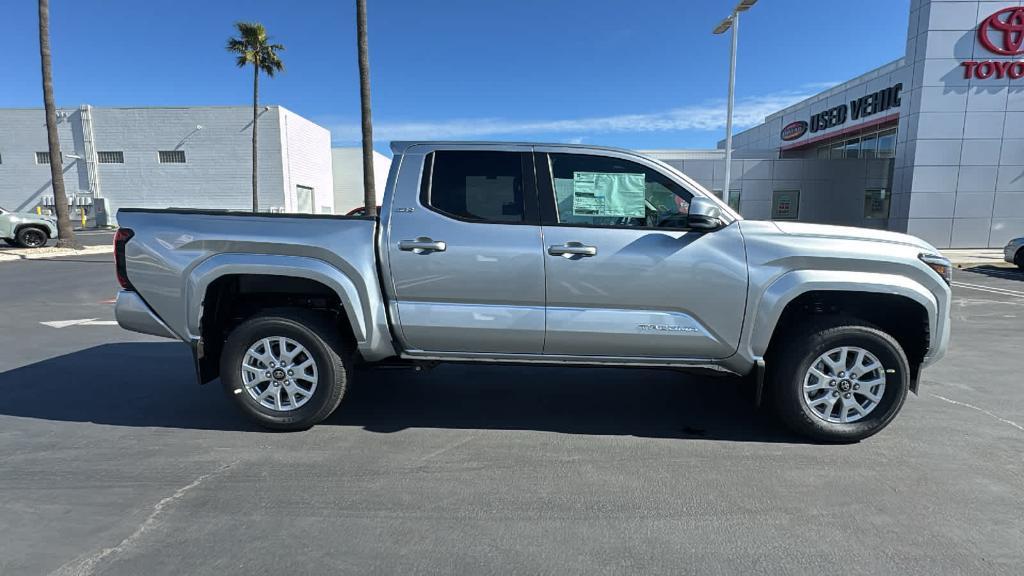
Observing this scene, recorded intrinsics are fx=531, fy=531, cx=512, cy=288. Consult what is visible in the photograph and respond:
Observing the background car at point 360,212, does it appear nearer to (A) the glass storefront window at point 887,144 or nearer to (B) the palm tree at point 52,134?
(B) the palm tree at point 52,134

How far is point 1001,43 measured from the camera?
54.6 ft

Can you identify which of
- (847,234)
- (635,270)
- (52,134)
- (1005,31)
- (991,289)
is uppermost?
(1005,31)

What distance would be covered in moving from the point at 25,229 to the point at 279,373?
2065cm

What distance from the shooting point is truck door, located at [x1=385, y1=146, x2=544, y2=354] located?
11.8ft

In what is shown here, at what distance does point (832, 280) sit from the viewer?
3.51 meters

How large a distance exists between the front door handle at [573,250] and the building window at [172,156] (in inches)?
1633

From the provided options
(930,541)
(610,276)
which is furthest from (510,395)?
(930,541)

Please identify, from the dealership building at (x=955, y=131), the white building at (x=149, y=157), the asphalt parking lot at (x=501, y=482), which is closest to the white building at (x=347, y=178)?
the white building at (x=149, y=157)

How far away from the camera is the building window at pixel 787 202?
73.4 ft

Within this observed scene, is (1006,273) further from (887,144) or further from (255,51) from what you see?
(255,51)

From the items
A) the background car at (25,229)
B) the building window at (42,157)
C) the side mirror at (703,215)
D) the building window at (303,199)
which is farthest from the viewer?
the building window at (303,199)

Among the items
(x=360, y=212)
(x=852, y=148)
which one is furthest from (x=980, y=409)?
(x=852, y=148)

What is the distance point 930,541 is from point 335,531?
2.94m

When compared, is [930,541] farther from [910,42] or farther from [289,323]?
[910,42]
